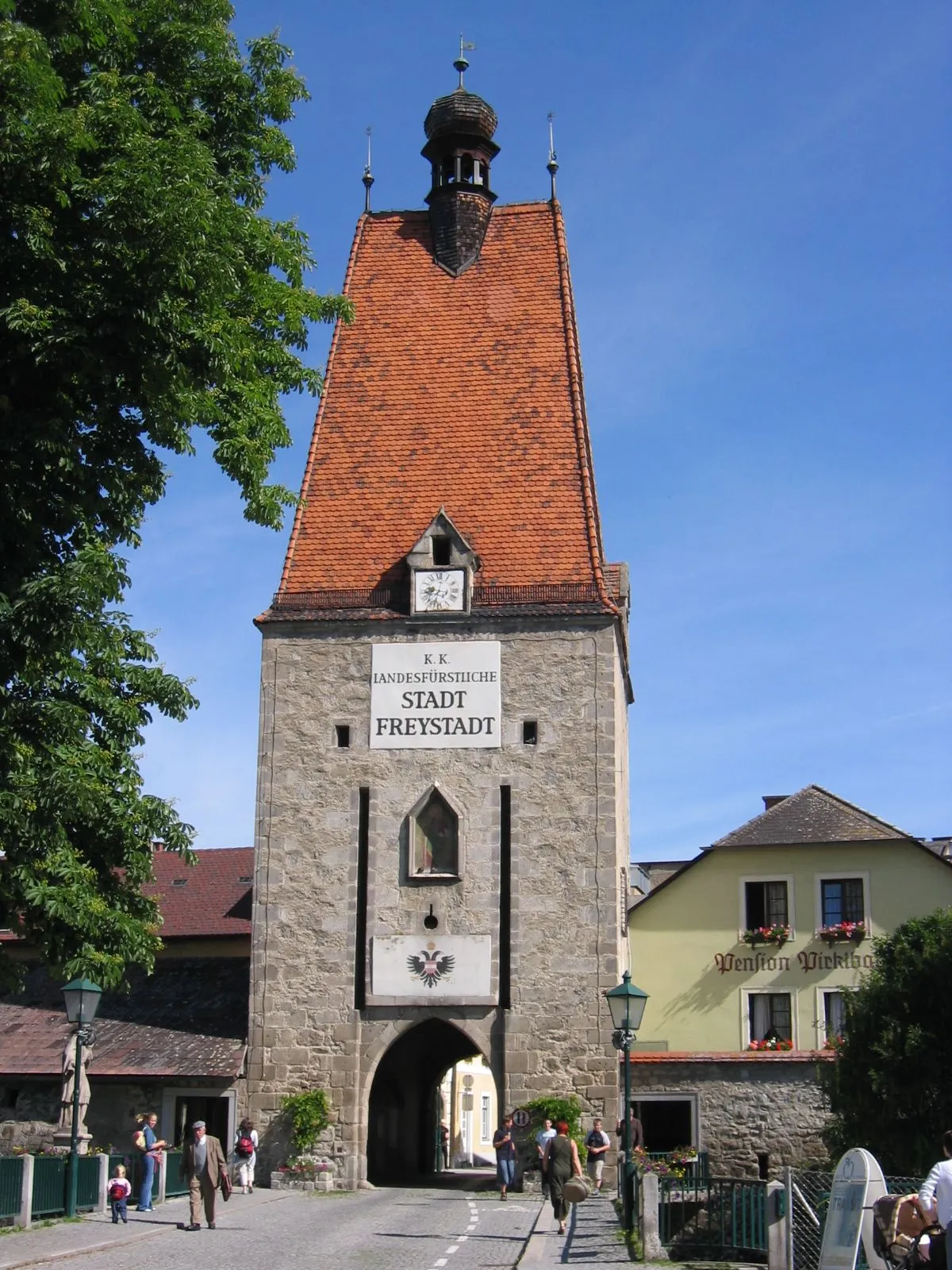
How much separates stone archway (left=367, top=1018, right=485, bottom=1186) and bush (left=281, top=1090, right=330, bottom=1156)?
1.04 meters

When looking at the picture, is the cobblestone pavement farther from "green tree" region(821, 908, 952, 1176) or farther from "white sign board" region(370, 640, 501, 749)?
"white sign board" region(370, 640, 501, 749)

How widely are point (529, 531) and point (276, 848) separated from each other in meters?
6.54

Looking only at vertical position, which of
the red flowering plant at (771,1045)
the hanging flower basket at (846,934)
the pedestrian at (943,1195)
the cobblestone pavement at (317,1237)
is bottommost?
the cobblestone pavement at (317,1237)

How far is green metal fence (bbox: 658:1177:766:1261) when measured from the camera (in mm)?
13477

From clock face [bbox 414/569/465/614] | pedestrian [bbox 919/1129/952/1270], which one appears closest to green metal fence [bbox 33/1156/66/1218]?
pedestrian [bbox 919/1129/952/1270]

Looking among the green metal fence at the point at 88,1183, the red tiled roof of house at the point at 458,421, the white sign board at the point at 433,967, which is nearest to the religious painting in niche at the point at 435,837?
the white sign board at the point at 433,967

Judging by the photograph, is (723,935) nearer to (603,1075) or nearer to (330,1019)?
(603,1075)

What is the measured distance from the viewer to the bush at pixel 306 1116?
79.1 ft

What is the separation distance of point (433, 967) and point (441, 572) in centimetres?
620

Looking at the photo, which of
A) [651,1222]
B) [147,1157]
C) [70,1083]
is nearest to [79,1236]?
[147,1157]

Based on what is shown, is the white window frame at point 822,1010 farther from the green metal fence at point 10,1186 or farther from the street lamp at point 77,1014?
the green metal fence at point 10,1186

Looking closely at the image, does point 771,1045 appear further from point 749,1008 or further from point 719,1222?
point 719,1222

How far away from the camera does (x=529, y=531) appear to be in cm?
2719

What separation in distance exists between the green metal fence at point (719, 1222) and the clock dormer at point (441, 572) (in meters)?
11.9
